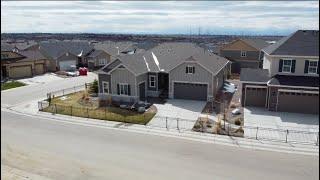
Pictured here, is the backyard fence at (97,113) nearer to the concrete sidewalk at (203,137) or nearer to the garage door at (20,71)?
the concrete sidewalk at (203,137)

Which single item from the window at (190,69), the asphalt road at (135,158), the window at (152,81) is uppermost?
the window at (190,69)

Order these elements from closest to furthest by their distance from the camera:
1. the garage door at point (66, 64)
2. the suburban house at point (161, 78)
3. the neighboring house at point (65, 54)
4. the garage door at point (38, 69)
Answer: the suburban house at point (161, 78)
the garage door at point (38, 69)
the neighboring house at point (65, 54)
the garage door at point (66, 64)

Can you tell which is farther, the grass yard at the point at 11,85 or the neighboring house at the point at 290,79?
the grass yard at the point at 11,85

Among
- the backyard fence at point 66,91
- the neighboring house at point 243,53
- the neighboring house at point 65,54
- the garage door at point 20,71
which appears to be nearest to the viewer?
the backyard fence at point 66,91

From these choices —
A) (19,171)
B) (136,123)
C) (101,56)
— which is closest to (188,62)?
(136,123)

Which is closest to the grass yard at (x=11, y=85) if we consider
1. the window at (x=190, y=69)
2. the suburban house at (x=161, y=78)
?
the suburban house at (x=161, y=78)

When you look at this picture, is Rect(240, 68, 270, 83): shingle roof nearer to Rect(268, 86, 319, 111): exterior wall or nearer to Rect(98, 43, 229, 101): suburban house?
Rect(268, 86, 319, 111): exterior wall

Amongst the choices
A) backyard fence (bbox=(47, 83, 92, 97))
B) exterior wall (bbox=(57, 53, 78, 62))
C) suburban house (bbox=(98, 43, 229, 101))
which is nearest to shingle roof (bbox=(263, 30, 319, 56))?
suburban house (bbox=(98, 43, 229, 101))
